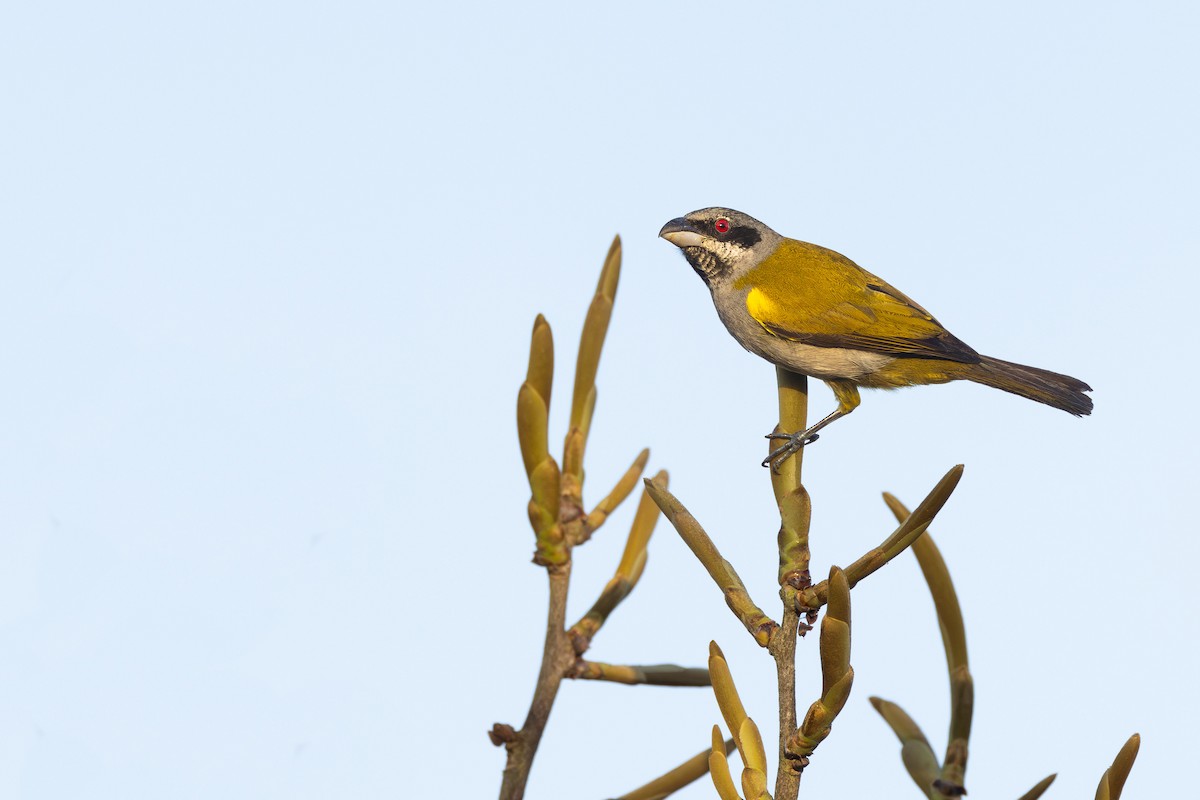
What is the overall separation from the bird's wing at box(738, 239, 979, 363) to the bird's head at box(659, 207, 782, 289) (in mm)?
130

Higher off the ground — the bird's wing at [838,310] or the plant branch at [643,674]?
the bird's wing at [838,310]

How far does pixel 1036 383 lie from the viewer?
4.89 m

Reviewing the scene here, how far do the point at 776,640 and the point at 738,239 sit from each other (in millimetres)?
3921

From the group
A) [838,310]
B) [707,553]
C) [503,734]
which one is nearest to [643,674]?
[503,734]

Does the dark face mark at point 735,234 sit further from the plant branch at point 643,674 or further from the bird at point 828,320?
the plant branch at point 643,674

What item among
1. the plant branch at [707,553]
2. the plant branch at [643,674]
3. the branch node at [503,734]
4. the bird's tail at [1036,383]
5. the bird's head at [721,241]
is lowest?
the branch node at [503,734]

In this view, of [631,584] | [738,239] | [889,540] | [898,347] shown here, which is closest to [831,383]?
[898,347]

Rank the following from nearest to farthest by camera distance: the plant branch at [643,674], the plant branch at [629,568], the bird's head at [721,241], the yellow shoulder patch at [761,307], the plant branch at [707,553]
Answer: the plant branch at [707,553], the plant branch at [643,674], the plant branch at [629,568], the yellow shoulder patch at [761,307], the bird's head at [721,241]

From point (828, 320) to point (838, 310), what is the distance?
6.2 inches

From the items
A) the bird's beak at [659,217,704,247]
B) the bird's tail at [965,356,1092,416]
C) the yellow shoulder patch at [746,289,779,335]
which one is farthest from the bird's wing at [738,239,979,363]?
the bird's beak at [659,217,704,247]

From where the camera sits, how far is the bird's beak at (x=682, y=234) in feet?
19.9

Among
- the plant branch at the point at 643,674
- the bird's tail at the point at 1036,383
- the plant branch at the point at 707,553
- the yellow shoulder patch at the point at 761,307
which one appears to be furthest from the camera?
the yellow shoulder patch at the point at 761,307

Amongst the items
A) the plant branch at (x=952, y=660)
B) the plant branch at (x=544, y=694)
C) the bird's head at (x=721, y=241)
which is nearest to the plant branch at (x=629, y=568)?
the plant branch at (x=544, y=694)

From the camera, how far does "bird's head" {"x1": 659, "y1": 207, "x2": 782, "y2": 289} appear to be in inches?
234
